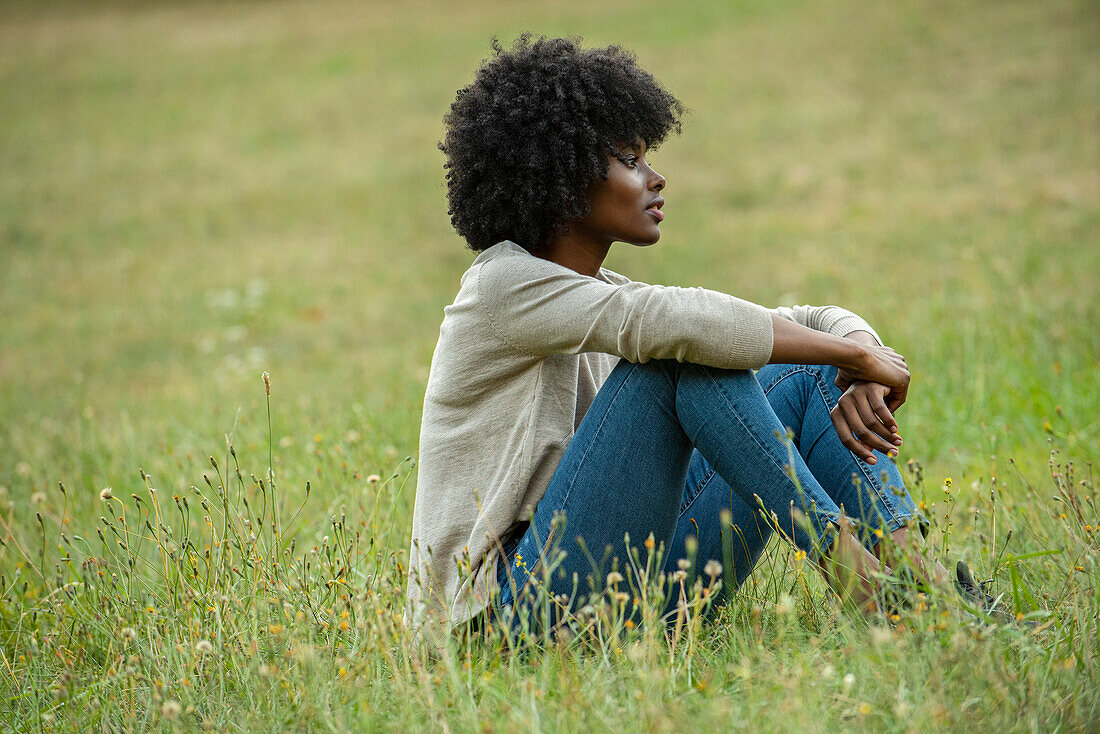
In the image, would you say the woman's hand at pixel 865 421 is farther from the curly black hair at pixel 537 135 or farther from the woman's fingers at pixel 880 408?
the curly black hair at pixel 537 135

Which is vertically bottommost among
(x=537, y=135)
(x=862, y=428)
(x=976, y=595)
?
(x=976, y=595)

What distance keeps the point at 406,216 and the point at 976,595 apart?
35.4 feet

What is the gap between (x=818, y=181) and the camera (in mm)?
11102

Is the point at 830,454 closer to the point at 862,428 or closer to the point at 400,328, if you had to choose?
the point at 862,428

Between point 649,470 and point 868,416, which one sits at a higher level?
point 868,416

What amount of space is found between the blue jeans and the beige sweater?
7 centimetres

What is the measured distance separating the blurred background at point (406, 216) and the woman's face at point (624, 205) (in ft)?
2.65

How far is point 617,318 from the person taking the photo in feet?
7.48

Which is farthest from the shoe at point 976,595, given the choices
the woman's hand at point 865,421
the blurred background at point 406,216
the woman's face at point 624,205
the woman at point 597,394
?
the woman's face at point 624,205

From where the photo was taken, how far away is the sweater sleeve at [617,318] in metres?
2.24

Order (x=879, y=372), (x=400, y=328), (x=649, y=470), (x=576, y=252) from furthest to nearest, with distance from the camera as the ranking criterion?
(x=400, y=328) < (x=576, y=252) < (x=879, y=372) < (x=649, y=470)

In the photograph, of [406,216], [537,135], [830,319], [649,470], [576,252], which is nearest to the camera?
[649,470]

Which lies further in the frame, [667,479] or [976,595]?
[667,479]

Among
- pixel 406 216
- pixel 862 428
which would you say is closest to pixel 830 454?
pixel 862 428
